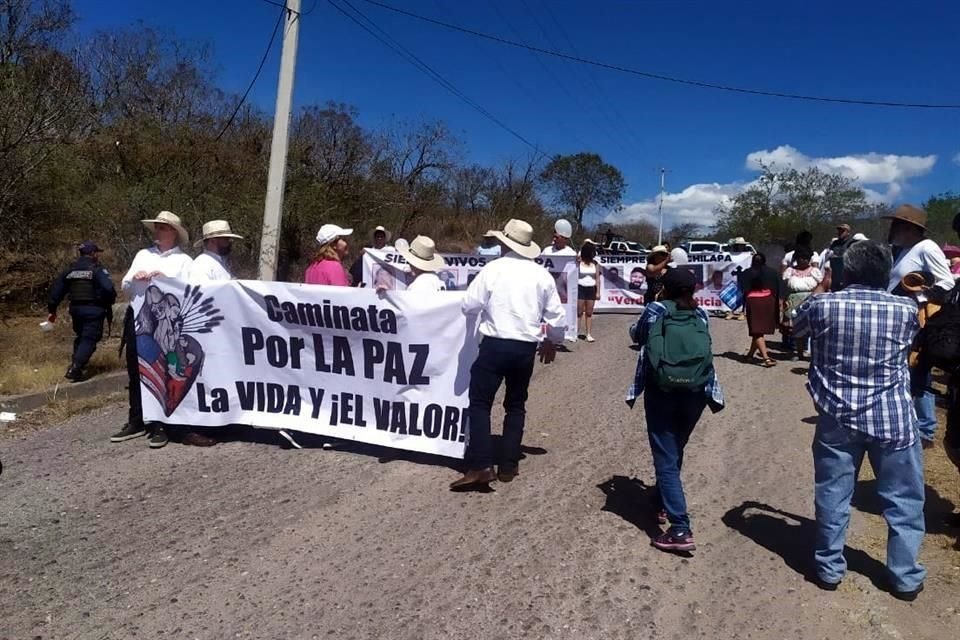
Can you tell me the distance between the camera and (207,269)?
20.0ft

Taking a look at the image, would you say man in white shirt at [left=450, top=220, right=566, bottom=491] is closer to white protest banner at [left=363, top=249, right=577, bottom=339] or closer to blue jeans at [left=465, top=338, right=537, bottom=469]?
blue jeans at [left=465, top=338, right=537, bottom=469]

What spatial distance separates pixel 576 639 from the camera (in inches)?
129

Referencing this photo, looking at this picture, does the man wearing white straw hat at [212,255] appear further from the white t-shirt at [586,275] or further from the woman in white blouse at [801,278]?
the woman in white blouse at [801,278]

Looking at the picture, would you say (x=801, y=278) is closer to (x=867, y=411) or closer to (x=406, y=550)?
(x=867, y=411)

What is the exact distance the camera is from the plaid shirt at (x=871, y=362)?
3566 mm

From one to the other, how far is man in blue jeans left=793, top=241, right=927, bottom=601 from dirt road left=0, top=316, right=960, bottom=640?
0.27 metres

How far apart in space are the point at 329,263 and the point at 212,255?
103 cm

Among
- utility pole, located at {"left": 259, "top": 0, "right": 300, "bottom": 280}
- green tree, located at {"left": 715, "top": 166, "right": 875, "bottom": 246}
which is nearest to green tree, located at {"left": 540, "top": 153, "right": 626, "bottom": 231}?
green tree, located at {"left": 715, "top": 166, "right": 875, "bottom": 246}

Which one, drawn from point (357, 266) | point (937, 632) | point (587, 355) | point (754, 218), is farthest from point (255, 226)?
point (754, 218)

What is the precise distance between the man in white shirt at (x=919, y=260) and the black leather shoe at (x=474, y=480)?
10.7 ft

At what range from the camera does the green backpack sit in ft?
13.1

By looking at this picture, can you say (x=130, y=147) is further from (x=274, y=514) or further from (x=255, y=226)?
(x=274, y=514)

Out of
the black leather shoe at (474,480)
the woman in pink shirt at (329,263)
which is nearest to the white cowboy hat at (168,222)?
the woman in pink shirt at (329,263)

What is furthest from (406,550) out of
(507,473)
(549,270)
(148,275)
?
(549,270)
